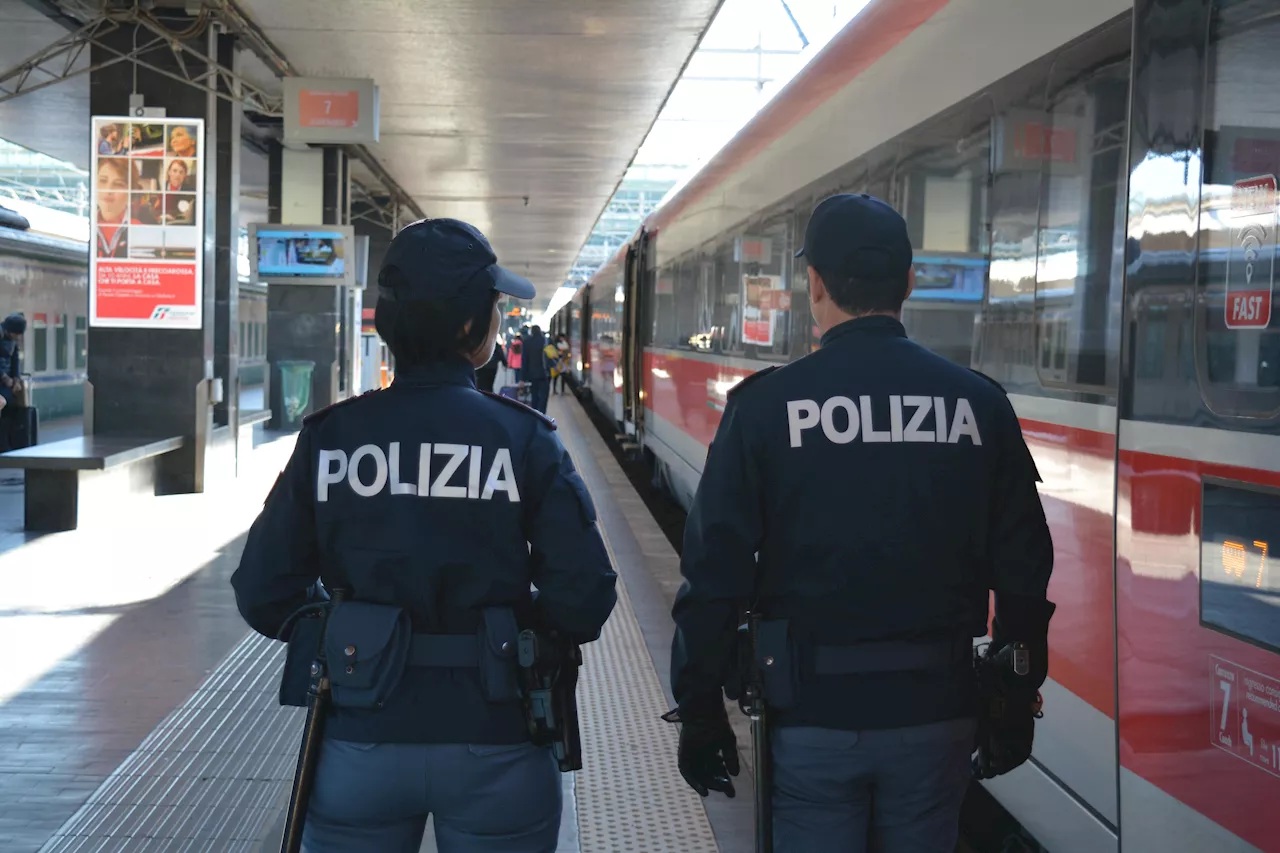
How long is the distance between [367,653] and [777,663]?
0.73 m

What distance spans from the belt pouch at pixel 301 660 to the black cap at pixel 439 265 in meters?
0.63

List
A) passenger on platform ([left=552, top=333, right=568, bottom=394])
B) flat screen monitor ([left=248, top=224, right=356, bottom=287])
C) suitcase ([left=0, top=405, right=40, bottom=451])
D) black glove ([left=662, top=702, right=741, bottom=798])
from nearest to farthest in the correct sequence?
1. black glove ([left=662, top=702, right=741, bottom=798])
2. suitcase ([left=0, top=405, right=40, bottom=451])
3. flat screen monitor ([left=248, top=224, right=356, bottom=287])
4. passenger on platform ([left=552, top=333, right=568, bottom=394])

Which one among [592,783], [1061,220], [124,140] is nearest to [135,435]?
[124,140]

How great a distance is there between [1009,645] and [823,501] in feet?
1.57

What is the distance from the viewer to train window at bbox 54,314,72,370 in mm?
22495

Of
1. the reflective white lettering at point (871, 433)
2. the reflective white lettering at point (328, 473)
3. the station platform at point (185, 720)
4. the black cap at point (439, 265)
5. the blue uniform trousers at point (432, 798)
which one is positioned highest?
the black cap at point (439, 265)

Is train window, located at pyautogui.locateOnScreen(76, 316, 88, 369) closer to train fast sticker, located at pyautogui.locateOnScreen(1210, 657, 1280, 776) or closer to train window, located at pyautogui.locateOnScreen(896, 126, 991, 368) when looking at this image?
train window, located at pyautogui.locateOnScreen(896, 126, 991, 368)

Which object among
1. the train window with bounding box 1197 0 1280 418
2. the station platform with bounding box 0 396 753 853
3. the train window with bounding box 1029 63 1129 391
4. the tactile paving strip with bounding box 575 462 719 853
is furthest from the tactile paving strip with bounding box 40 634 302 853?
the train window with bounding box 1197 0 1280 418

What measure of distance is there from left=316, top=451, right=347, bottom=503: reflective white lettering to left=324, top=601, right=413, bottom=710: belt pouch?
22cm

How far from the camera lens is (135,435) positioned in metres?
13.4

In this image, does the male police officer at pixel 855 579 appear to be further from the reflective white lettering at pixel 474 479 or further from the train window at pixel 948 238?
the train window at pixel 948 238

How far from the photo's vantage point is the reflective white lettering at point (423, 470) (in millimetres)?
2447

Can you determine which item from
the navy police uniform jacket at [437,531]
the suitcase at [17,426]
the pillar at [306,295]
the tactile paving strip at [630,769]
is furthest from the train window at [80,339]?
the navy police uniform jacket at [437,531]

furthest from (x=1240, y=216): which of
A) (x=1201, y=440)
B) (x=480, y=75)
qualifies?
(x=480, y=75)
